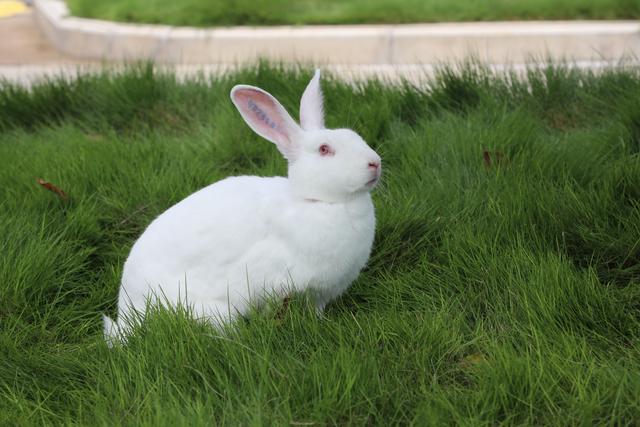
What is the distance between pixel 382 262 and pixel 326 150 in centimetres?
59

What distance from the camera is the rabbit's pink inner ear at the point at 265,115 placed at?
2354 millimetres

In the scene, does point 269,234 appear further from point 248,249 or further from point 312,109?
point 312,109

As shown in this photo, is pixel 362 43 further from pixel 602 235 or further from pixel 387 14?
pixel 602 235

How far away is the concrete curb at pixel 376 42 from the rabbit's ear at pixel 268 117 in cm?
305

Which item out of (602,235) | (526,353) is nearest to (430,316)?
(526,353)

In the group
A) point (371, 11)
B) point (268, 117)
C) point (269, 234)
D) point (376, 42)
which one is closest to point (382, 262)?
point (269, 234)

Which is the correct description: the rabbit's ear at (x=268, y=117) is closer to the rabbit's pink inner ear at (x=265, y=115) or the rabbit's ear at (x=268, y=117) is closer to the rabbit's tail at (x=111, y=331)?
the rabbit's pink inner ear at (x=265, y=115)

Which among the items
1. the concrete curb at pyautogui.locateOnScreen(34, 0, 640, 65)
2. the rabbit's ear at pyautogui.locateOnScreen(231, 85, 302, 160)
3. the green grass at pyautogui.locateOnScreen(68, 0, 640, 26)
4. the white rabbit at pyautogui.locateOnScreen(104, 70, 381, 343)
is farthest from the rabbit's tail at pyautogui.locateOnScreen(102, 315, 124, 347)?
the green grass at pyautogui.locateOnScreen(68, 0, 640, 26)

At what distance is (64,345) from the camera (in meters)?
2.47

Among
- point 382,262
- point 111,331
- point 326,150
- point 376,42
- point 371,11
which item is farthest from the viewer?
point 371,11

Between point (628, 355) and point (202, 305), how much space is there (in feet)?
3.64

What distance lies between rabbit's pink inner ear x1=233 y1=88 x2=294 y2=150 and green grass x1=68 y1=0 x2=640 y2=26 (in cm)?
442

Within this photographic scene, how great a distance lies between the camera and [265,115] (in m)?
2.37

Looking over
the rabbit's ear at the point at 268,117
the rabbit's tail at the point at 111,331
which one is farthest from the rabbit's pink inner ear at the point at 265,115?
the rabbit's tail at the point at 111,331
